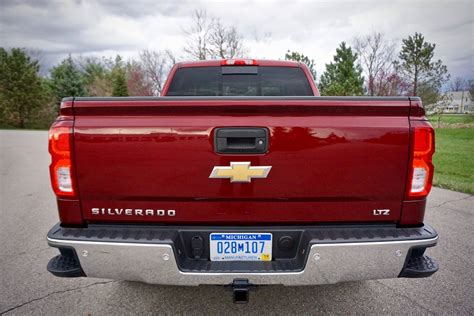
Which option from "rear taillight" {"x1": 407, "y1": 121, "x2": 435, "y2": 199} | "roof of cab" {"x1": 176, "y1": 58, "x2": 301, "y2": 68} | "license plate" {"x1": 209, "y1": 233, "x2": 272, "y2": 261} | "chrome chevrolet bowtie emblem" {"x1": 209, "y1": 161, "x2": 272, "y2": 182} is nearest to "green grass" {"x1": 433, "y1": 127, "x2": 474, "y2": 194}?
"roof of cab" {"x1": 176, "y1": 58, "x2": 301, "y2": 68}

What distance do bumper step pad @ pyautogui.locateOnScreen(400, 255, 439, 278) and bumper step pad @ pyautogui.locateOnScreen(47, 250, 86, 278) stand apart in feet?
7.02

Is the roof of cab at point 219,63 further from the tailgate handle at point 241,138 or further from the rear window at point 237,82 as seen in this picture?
the tailgate handle at point 241,138

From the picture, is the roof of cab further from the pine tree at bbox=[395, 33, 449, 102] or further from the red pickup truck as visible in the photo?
the pine tree at bbox=[395, 33, 449, 102]

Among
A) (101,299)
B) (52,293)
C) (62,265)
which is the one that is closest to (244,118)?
(62,265)

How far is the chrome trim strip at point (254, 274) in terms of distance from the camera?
67.8 inches

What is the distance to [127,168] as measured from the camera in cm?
177

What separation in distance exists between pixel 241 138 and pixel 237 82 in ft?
5.97

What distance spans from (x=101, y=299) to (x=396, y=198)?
2.57 metres

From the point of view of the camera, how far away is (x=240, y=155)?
173 cm

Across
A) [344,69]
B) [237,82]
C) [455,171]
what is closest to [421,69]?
[344,69]

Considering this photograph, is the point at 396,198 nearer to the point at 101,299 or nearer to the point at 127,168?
the point at 127,168

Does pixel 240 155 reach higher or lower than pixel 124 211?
higher

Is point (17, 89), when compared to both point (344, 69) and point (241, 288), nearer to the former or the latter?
point (344, 69)

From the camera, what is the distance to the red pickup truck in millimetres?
1737
